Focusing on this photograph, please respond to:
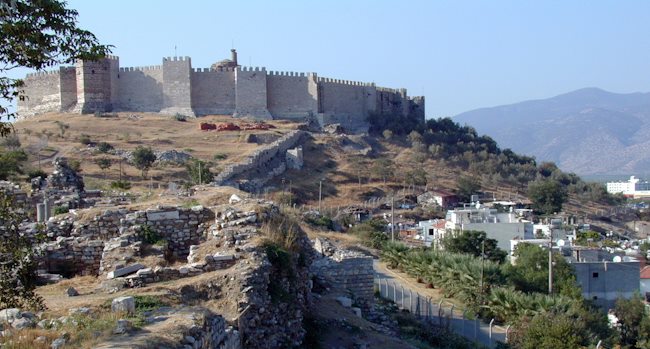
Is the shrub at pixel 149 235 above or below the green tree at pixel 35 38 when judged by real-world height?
below

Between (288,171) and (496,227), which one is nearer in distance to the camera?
(496,227)

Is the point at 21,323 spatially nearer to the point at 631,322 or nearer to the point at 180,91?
the point at 631,322

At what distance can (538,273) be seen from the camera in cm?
1833

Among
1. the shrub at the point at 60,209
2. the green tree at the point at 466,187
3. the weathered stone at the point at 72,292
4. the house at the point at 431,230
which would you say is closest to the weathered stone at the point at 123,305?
the weathered stone at the point at 72,292

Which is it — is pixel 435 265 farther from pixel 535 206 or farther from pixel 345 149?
pixel 345 149

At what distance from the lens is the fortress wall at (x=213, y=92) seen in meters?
47.7

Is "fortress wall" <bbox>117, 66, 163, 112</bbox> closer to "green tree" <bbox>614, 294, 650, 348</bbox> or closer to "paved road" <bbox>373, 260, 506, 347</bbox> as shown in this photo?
"paved road" <bbox>373, 260, 506, 347</bbox>

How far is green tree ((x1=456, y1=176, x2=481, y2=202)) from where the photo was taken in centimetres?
4128

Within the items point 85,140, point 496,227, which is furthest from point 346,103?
point 496,227

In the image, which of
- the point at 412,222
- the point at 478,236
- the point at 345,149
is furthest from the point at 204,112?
the point at 478,236

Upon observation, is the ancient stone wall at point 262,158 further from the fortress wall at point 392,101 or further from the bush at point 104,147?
the fortress wall at point 392,101

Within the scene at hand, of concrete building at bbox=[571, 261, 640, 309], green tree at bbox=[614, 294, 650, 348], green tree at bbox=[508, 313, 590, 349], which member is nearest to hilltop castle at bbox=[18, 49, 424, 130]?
concrete building at bbox=[571, 261, 640, 309]

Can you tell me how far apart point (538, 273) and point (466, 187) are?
2399 centimetres

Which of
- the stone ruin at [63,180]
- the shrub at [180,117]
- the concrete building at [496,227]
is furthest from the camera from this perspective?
the shrub at [180,117]
